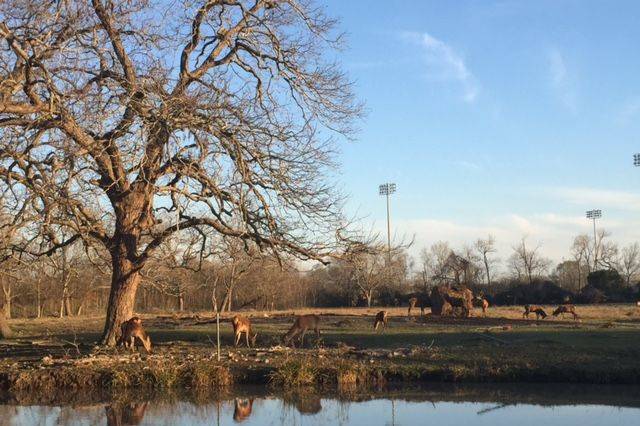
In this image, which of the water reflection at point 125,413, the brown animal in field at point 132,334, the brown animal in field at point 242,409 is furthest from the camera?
the brown animal in field at point 132,334

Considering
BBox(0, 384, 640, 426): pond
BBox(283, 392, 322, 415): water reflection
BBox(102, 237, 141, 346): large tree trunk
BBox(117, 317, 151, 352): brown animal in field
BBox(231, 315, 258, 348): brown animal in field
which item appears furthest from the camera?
BBox(231, 315, 258, 348): brown animal in field

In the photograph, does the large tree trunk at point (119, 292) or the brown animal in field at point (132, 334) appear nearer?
the brown animal in field at point (132, 334)

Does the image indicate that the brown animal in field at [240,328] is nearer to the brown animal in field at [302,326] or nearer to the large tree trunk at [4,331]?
the brown animal in field at [302,326]

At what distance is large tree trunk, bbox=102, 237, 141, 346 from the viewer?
21281 millimetres

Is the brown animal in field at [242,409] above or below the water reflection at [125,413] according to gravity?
below

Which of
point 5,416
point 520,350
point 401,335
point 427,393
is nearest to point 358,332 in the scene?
point 401,335

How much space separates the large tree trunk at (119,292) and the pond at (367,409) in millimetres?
5030

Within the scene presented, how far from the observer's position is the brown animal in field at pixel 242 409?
14.7m

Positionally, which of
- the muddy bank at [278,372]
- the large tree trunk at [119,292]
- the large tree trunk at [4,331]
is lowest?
the muddy bank at [278,372]

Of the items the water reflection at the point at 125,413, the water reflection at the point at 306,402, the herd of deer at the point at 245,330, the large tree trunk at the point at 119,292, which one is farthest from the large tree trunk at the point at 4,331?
the water reflection at the point at 306,402

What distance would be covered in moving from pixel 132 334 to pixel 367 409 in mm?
8165

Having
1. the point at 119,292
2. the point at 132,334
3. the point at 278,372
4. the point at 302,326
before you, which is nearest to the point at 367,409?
the point at 278,372

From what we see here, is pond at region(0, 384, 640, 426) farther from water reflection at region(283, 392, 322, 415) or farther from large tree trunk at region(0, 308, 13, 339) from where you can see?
large tree trunk at region(0, 308, 13, 339)

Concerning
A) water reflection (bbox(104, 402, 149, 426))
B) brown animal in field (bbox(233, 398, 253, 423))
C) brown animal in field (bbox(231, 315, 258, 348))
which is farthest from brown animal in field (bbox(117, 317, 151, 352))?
brown animal in field (bbox(233, 398, 253, 423))
